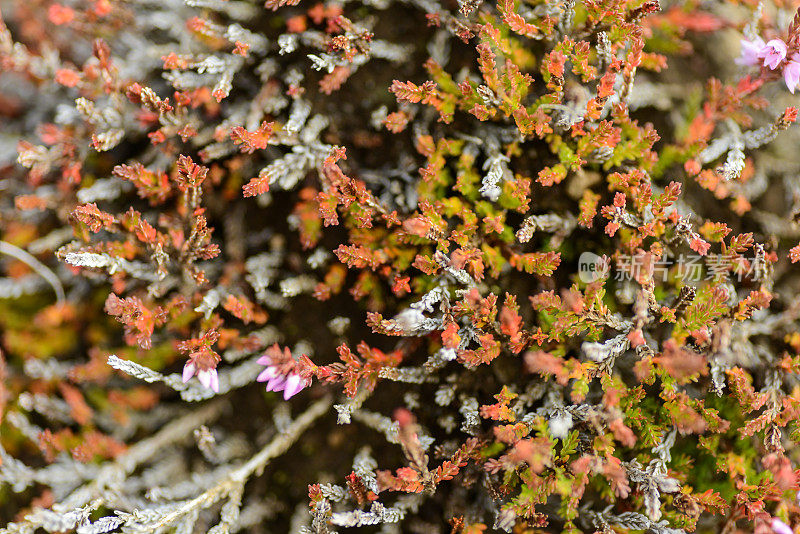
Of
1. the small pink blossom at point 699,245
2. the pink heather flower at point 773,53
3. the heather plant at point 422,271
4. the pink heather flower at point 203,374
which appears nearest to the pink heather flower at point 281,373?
the heather plant at point 422,271

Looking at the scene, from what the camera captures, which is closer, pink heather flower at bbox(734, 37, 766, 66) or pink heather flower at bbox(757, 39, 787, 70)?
pink heather flower at bbox(757, 39, 787, 70)

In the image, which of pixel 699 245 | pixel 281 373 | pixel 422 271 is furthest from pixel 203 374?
pixel 699 245

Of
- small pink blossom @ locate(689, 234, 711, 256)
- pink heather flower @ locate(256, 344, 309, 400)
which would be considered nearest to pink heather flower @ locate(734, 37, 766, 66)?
small pink blossom @ locate(689, 234, 711, 256)

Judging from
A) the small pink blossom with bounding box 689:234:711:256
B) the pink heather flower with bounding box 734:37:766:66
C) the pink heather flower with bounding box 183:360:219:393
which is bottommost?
the pink heather flower with bounding box 183:360:219:393

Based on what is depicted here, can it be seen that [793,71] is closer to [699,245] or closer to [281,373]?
[699,245]

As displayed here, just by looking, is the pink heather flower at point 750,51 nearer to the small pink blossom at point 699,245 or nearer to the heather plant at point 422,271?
the heather plant at point 422,271

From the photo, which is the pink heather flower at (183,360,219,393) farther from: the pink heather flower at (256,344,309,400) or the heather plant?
the pink heather flower at (256,344,309,400)

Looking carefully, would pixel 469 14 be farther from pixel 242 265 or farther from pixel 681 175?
pixel 242 265

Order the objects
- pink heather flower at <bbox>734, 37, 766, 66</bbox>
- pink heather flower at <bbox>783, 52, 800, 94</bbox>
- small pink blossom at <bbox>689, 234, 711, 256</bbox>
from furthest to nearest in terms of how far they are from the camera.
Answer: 1. pink heather flower at <bbox>734, 37, 766, 66</bbox>
2. pink heather flower at <bbox>783, 52, 800, 94</bbox>
3. small pink blossom at <bbox>689, 234, 711, 256</bbox>
